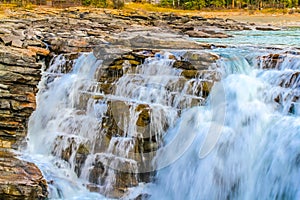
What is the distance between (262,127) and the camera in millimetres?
10352

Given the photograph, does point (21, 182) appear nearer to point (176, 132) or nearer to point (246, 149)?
point (176, 132)

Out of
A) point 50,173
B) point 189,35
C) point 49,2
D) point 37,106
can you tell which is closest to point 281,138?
point 50,173

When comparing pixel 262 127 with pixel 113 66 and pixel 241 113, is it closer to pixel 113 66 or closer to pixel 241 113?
pixel 241 113

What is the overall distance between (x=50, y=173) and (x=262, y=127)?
5789 mm

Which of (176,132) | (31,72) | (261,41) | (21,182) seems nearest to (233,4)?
(261,41)

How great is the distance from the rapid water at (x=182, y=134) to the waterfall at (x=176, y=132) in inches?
1.1

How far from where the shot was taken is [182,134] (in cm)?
1112

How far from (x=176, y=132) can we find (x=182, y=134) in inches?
8.2

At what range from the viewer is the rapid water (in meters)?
9.72

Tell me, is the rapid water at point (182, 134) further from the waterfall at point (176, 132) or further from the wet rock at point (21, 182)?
the wet rock at point (21, 182)

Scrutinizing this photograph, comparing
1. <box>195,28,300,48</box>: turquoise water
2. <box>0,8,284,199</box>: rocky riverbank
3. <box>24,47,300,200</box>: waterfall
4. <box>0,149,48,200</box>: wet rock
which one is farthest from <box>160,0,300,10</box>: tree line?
<box>0,149,48,200</box>: wet rock

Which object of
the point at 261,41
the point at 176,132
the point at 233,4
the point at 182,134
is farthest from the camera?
the point at 233,4

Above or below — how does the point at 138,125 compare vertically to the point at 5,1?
below

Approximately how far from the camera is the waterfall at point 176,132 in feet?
32.1
